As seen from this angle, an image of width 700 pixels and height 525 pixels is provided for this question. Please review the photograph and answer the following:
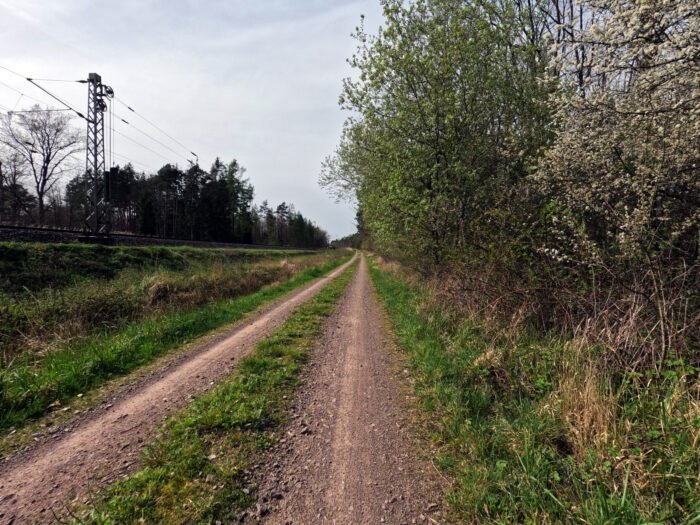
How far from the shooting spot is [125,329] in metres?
7.18

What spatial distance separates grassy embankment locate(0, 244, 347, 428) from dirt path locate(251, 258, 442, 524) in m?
3.77

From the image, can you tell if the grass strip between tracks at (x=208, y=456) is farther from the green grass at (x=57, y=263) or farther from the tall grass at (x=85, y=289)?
the green grass at (x=57, y=263)

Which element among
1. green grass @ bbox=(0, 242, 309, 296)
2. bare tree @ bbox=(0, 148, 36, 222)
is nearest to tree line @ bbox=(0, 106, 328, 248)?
bare tree @ bbox=(0, 148, 36, 222)

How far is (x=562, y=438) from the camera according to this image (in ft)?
8.89

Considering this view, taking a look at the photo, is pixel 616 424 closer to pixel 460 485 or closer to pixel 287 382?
pixel 460 485

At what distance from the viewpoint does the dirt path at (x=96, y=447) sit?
235cm

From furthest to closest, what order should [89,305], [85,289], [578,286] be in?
[85,289], [89,305], [578,286]

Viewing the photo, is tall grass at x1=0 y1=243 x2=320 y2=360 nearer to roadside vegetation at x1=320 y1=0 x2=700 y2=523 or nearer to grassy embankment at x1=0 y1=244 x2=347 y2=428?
grassy embankment at x1=0 y1=244 x2=347 y2=428

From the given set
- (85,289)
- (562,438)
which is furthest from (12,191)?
(562,438)

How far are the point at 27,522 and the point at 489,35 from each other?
44.1 feet

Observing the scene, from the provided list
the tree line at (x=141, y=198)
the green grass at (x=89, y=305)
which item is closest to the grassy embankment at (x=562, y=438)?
the green grass at (x=89, y=305)

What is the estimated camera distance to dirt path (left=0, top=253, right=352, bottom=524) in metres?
2.35

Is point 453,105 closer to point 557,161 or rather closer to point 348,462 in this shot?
point 557,161

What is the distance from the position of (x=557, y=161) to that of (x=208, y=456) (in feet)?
23.1
